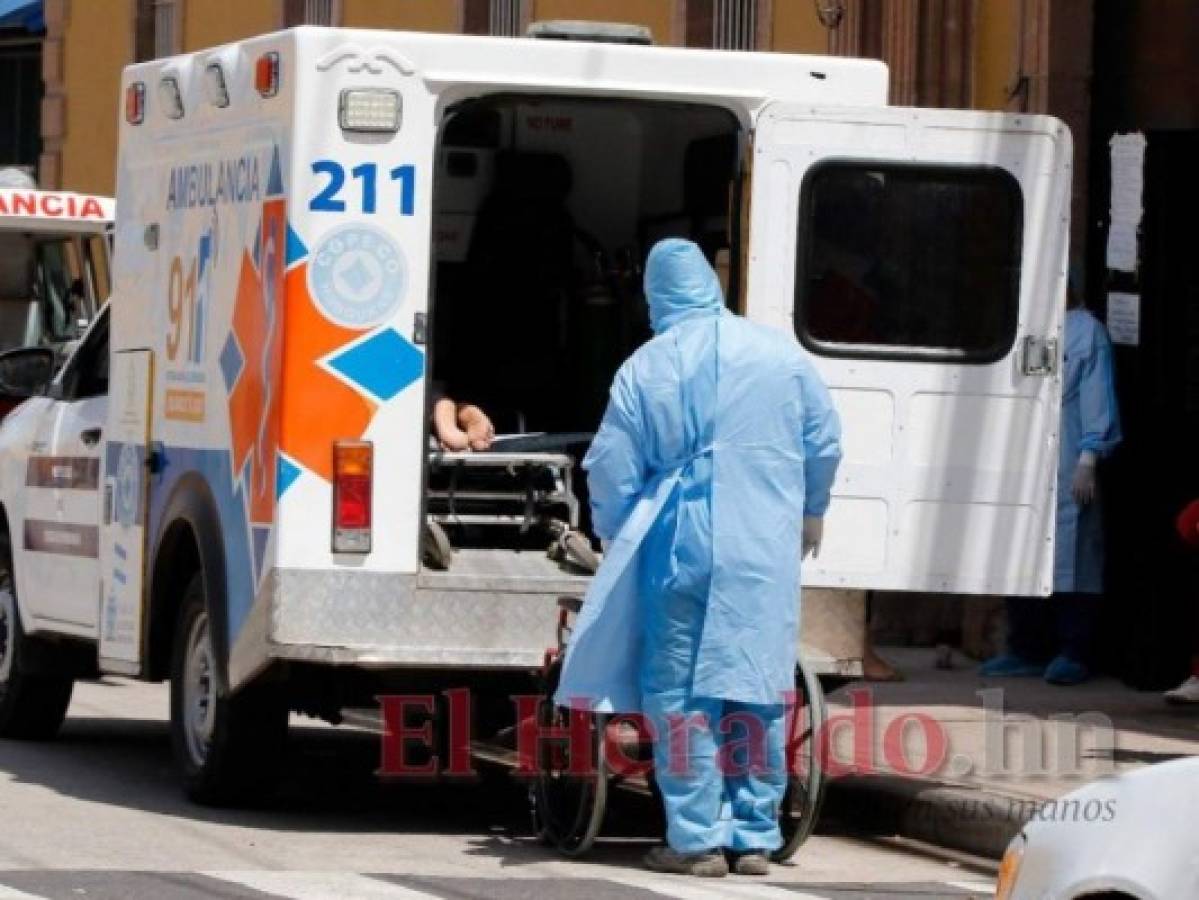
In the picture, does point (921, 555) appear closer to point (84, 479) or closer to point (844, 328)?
point (844, 328)

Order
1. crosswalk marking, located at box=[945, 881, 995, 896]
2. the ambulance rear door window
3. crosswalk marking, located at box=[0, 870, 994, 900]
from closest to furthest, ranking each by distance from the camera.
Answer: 1. crosswalk marking, located at box=[0, 870, 994, 900]
2. crosswalk marking, located at box=[945, 881, 995, 896]
3. the ambulance rear door window

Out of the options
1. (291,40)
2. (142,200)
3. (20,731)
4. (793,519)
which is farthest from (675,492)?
(20,731)

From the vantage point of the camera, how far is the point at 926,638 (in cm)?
1717

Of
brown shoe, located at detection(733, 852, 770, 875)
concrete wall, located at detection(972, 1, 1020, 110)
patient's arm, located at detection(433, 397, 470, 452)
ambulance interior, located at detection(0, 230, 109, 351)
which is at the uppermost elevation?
concrete wall, located at detection(972, 1, 1020, 110)

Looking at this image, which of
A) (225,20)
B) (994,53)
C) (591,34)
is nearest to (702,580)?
(591,34)

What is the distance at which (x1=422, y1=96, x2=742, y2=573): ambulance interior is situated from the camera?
1280cm

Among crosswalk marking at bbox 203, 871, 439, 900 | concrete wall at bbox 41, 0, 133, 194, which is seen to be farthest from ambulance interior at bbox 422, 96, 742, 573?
concrete wall at bbox 41, 0, 133, 194

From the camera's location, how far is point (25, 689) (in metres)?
13.6

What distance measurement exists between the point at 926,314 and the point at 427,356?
1.70 metres

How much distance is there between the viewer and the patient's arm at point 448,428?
11.6m

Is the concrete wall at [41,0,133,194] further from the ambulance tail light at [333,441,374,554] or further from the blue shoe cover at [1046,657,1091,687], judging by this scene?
the ambulance tail light at [333,441,374,554]

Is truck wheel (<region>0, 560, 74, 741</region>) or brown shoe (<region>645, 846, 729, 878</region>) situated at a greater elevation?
truck wheel (<region>0, 560, 74, 741</region>)

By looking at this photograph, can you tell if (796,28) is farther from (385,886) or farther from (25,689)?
(385,886)

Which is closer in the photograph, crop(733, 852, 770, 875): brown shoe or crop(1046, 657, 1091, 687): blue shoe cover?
crop(733, 852, 770, 875): brown shoe
